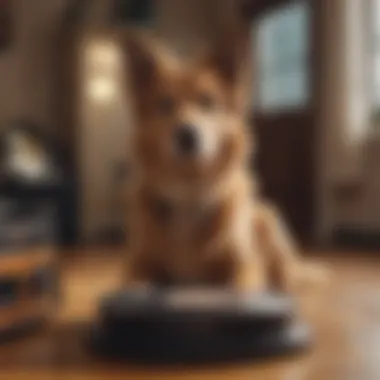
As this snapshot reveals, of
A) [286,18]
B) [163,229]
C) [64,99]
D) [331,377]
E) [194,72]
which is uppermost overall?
[286,18]

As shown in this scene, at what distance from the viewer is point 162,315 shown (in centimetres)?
133

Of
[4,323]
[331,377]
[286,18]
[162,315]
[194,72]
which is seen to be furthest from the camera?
[286,18]

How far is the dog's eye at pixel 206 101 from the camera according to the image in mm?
1592

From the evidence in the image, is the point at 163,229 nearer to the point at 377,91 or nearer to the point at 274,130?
the point at 377,91

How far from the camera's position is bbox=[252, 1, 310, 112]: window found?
416 cm

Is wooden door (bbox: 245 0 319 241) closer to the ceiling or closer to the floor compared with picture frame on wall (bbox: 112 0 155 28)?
closer to the floor

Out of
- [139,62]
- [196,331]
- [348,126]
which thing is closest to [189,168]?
[139,62]

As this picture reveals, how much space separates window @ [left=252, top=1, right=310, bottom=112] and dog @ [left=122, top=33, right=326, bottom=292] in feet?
8.31

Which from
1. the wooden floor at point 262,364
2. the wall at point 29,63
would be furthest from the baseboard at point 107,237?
the wooden floor at point 262,364

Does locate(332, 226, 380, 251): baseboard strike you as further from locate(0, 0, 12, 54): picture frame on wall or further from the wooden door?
locate(0, 0, 12, 54): picture frame on wall

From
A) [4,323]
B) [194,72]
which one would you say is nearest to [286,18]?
[194,72]

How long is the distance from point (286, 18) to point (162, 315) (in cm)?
324

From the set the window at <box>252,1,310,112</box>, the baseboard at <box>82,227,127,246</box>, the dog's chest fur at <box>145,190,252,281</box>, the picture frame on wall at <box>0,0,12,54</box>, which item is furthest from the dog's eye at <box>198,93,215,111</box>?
Answer: the picture frame on wall at <box>0,0,12,54</box>

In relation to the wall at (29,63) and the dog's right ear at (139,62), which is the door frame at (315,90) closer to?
the wall at (29,63)
